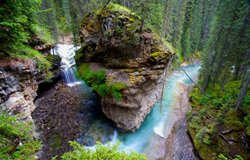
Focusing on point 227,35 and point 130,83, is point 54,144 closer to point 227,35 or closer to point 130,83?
point 130,83

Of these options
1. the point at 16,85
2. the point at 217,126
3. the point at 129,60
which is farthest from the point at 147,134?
the point at 16,85

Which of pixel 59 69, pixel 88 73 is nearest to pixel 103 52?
pixel 88 73

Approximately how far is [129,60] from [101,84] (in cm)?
316

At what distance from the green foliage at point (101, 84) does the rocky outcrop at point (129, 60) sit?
323mm

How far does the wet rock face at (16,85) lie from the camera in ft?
22.9

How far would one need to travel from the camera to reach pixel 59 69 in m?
22.9

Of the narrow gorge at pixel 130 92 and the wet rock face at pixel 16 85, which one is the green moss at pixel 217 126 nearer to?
the narrow gorge at pixel 130 92

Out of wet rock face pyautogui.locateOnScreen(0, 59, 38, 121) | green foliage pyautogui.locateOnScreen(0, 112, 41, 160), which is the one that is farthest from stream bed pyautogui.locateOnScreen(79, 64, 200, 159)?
green foliage pyautogui.locateOnScreen(0, 112, 41, 160)

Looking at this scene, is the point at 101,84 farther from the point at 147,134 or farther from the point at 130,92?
the point at 147,134

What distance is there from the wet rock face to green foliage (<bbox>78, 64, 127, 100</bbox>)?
16.9ft

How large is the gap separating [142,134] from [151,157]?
8.54 feet

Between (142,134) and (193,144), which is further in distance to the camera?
(142,134)

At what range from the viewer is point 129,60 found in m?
13.3

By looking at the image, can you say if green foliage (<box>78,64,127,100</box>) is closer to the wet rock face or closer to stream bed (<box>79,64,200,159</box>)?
stream bed (<box>79,64,200,159</box>)
